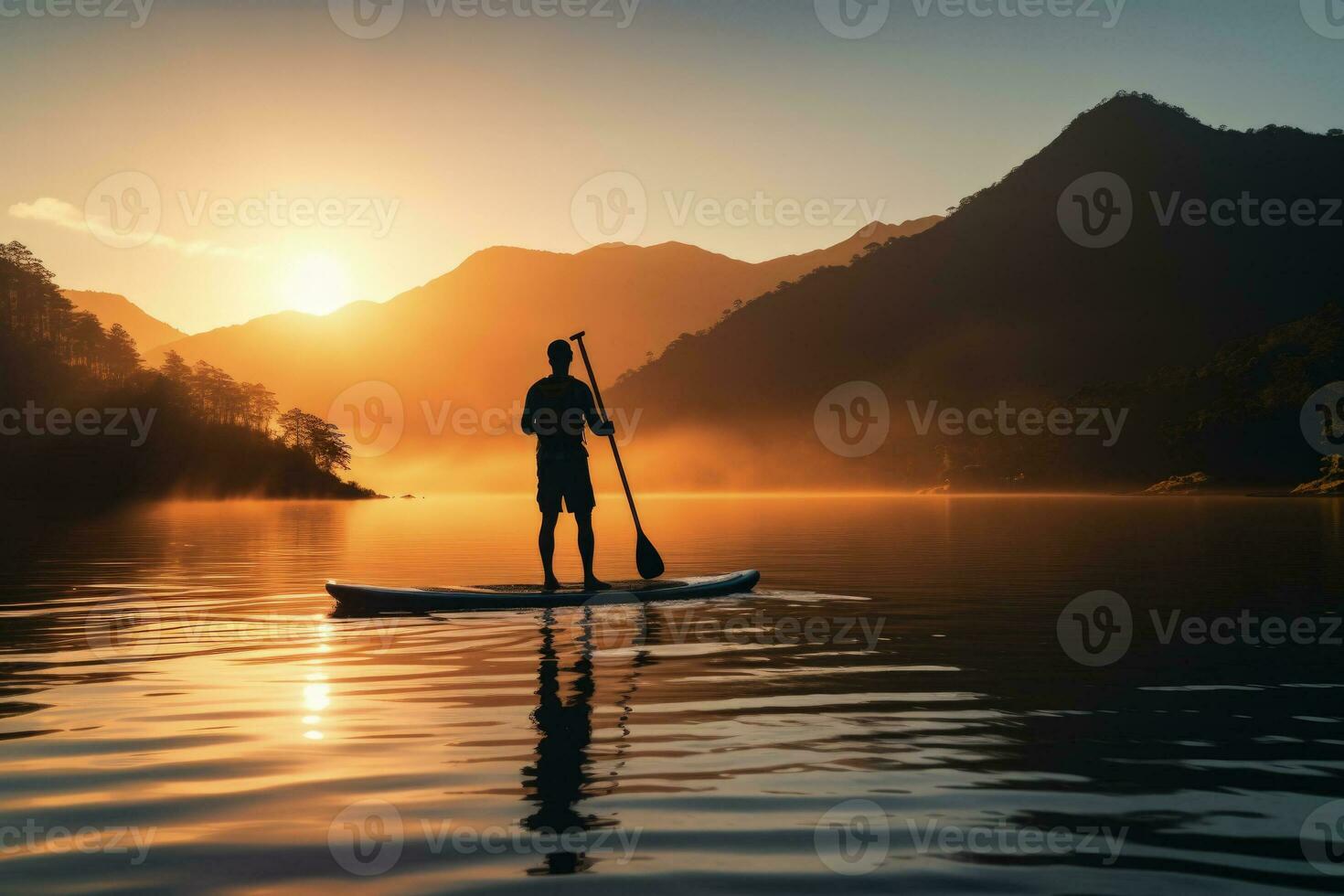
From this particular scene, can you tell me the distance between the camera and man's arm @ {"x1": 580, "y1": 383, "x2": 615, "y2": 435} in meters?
17.0

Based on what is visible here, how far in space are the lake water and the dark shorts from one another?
1644mm

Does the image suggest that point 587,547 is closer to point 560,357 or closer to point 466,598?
point 466,598

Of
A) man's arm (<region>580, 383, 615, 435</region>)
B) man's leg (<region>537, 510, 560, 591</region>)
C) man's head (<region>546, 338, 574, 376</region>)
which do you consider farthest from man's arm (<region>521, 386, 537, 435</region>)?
man's leg (<region>537, 510, 560, 591</region>)

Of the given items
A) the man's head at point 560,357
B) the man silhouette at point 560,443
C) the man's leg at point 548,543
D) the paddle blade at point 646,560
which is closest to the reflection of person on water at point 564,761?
the man's leg at point 548,543

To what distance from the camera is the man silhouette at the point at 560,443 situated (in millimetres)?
17656

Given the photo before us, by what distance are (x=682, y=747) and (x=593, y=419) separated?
962 cm

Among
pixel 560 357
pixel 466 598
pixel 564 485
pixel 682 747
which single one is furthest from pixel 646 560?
pixel 682 747

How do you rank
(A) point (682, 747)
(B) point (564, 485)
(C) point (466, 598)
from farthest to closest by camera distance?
(B) point (564, 485), (C) point (466, 598), (A) point (682, 747)

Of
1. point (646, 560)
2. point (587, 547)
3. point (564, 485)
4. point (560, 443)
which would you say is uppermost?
point (560, 443)

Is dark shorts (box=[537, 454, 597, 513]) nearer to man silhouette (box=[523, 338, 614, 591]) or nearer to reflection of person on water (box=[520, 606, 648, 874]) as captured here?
man silhouette (box=[523, 338, 614, 591])

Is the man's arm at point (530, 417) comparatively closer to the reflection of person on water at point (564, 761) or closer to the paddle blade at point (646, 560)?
the paddle blade at point (646, 560)

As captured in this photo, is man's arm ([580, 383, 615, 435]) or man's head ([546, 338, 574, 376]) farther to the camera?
man's head ([546, 338, 574, 376])

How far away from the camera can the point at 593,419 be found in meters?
17.5

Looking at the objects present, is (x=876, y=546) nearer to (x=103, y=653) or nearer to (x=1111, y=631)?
(x=1111, y=631)
